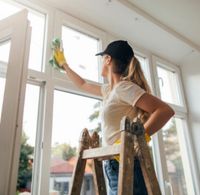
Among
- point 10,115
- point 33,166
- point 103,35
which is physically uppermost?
point 103,35

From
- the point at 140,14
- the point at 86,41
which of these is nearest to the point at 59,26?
the point at 86,41

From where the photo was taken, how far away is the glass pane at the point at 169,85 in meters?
3.21

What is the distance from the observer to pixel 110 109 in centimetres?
123

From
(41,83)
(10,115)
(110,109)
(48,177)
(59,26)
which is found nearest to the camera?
(10,115)

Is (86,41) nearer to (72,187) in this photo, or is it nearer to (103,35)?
(103,35)

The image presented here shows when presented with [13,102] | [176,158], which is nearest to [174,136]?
[176,158]

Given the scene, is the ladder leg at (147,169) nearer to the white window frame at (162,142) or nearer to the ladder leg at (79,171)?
the ladder leg at (79,171)

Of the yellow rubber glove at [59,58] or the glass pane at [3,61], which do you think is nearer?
the glass pane at [3,61]

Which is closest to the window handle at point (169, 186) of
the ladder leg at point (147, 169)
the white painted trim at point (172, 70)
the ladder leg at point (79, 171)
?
the white painted trim at point (172, 70)

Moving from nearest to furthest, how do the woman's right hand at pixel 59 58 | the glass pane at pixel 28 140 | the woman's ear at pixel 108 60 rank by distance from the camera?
the woman's ear at pixel 108 60 → the glass pane at pixel 28 140 → the woman's right hand at pixel 59 58

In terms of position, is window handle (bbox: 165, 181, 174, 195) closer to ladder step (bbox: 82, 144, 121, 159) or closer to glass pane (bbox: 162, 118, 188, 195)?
glass pane (bbox: 162, 118, 188, 195)

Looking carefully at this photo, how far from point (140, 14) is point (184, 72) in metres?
1.42

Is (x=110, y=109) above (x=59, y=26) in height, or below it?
below

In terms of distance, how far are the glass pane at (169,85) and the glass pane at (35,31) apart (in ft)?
5.71
